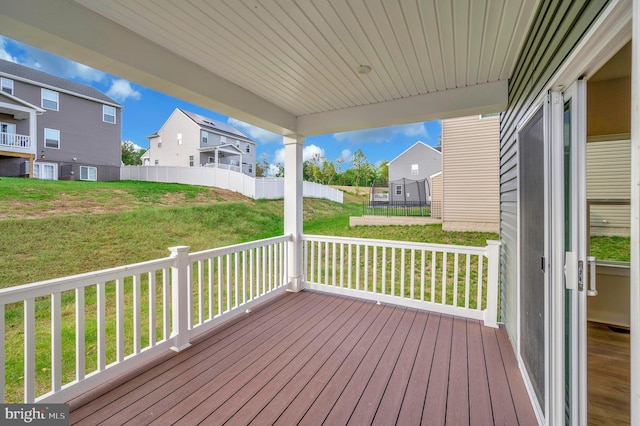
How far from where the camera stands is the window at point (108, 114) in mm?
6500

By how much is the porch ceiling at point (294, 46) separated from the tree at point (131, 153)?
5553mm

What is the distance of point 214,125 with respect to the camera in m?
12.5

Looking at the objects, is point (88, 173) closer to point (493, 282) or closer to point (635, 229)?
point (493, 282)

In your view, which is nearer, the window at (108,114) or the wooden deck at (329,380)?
the wooden deck at (329,380)

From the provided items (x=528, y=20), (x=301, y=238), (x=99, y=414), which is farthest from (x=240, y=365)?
(x=528, y=20)

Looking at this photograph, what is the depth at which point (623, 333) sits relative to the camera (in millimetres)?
2750

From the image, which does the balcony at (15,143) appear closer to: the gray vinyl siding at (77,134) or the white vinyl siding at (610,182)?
the gray vinyl siding at (77,134)

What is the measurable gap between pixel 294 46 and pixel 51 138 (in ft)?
17.1

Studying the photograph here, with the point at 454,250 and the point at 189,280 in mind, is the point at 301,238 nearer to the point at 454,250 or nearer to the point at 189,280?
the point at 189,280

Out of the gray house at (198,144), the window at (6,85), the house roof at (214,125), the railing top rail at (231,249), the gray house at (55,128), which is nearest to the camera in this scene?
the railing top rail at (231,249)

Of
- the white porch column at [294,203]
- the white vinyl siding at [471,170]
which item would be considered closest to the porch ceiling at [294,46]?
the white porch column at [294,203]

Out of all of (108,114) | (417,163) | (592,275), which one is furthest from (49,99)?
(417,163)

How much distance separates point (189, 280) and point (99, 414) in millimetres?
1115

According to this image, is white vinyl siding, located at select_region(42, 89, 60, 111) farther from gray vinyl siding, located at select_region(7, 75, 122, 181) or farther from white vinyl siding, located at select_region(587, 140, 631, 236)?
white vinyl siding, located at select_region(587, 140, 631, 236)
